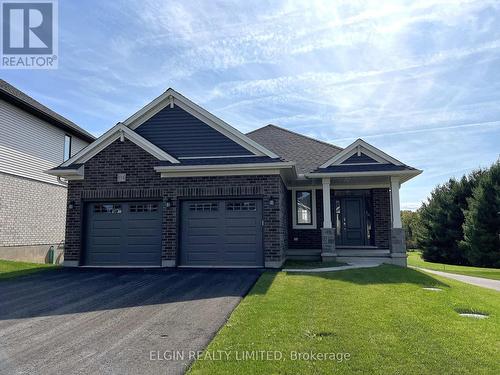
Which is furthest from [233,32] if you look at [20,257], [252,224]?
[20,257]

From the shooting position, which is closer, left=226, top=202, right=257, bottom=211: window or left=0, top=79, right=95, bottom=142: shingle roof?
left=226, top=202, right=257, bottom=211: window

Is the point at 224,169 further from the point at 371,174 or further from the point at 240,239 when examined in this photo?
the point at 371,174

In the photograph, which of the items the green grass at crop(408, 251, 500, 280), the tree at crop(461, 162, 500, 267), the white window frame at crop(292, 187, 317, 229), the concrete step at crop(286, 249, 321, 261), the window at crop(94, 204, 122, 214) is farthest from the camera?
the tree at crop(461, 162, 500, 267)

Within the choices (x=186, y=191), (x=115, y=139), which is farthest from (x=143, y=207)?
(x=115, y=139)

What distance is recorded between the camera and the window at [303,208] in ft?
50.2

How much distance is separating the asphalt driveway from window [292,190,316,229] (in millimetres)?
5999

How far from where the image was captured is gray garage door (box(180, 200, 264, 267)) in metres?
11.5

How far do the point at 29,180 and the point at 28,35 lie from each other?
6.72 m

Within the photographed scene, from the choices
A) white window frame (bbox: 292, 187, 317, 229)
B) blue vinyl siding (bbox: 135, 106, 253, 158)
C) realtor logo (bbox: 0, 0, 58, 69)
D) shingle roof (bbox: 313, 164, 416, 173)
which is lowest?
white window frame (bbox: 292, 187, 317, 229)

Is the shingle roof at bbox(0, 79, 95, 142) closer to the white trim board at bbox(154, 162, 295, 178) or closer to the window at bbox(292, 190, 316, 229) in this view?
the white trim board at bbox(154, 162, 295, 178)

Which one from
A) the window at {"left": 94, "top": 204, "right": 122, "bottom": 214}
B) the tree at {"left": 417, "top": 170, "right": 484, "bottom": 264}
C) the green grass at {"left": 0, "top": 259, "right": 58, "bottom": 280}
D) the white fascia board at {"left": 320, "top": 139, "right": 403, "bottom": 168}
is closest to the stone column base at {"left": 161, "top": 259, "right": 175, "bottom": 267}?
the window at {"left": 94, "top": 204, "right": 122, "bottom": 214}

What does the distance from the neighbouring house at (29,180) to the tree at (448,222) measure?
85.9ft

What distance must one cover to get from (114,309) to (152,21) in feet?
24.8

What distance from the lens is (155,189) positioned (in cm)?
1191
